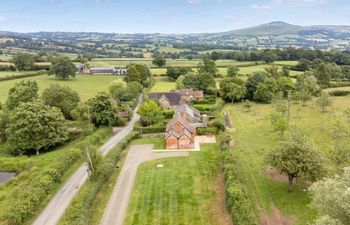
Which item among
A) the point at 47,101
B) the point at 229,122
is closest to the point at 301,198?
the point at 229,122

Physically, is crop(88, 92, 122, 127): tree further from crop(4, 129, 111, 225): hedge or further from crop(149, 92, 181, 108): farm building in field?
crop(149, 92, 181, 108): farm building in field

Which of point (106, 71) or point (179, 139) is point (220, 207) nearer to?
point (179, 139)

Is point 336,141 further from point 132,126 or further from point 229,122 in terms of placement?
point 132,126

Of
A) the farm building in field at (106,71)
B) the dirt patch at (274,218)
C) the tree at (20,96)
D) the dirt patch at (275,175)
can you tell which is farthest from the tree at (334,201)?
the farm building in field at (106,71)

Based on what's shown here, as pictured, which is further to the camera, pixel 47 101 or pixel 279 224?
pixel 47 101

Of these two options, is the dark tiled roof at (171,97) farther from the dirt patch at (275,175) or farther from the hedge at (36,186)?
the dirt patch at (275,175)

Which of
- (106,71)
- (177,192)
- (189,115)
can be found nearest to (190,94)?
(189,115)
